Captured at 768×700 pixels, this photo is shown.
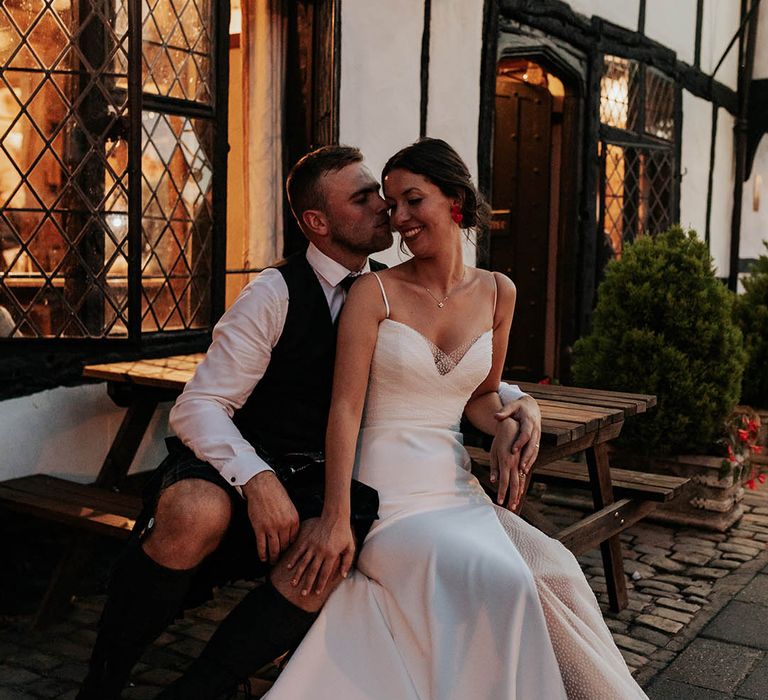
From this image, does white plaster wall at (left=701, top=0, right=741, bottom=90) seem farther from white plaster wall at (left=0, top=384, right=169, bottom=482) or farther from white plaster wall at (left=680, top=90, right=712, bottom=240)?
white plaster wall at (left=0, top=384, right=169, bottom=482)

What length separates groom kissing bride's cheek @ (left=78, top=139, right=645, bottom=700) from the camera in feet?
8.13

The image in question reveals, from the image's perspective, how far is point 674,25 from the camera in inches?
364

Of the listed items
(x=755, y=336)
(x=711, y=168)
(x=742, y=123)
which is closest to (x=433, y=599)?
(x=755, y=336)

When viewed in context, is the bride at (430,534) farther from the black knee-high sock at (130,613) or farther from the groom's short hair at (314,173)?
the black knee-high sock at (130,613)

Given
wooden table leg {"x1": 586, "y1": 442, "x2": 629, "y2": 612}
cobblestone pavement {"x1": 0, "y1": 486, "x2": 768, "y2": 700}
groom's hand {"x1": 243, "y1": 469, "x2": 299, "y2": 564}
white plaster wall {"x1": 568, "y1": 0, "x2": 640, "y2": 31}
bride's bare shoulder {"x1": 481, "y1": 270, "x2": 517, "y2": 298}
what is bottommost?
cobblestone pavement {"x1": 0, "y1": 486, "x2": 768, "y2": 700}

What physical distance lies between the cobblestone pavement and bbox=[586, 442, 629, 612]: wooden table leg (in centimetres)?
7

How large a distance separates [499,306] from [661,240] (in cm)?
278

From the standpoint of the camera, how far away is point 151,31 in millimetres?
4242

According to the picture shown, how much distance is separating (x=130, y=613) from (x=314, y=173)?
1.33m

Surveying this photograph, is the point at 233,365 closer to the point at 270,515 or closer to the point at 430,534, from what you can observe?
the point at 270,515

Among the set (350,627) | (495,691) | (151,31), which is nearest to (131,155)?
(151,31)

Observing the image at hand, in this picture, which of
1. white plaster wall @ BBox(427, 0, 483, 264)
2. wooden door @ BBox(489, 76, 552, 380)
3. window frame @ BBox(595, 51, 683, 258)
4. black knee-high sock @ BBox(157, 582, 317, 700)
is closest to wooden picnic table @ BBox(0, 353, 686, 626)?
black knee-high sock @ BBox(157, 582, 317, 700)

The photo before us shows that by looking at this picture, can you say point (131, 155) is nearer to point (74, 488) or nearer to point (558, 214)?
point (74, 488)

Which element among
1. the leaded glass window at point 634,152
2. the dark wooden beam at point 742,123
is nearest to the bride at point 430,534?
the leaded glass window at point 634,152
